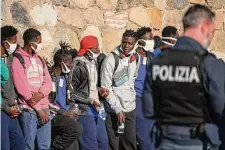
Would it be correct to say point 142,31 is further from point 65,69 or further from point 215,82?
point 215,82

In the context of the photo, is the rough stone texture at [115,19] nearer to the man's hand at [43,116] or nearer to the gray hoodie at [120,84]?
the gray hoodie at [120,84]

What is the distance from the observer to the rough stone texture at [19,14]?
28.5 feet

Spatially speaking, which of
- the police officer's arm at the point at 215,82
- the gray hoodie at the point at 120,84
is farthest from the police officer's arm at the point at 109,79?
the police officer's arm at the point at 215,82

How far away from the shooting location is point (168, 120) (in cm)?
474

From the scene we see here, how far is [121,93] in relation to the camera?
8.30m

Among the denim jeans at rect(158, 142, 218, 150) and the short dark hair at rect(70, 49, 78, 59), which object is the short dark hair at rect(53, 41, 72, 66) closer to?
the short dark hair at rect(70, 49, 78, 59)

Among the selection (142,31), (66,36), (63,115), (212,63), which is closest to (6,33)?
(63,115)

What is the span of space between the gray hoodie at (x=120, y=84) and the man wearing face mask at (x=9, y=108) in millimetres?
1293

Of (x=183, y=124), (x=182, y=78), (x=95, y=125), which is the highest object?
(x=182, y=78)

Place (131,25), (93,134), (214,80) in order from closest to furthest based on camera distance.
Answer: (214,80), (93,134), (131,25)

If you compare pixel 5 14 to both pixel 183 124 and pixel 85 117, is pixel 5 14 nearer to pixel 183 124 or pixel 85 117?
pixel 85 117

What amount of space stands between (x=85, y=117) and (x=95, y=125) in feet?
0.52

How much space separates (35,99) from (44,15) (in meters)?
1.96

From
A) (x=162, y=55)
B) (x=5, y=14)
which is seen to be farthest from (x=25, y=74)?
(x=162, y=55)
